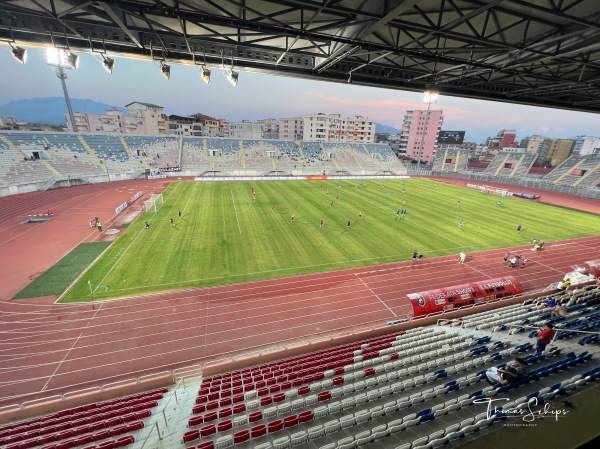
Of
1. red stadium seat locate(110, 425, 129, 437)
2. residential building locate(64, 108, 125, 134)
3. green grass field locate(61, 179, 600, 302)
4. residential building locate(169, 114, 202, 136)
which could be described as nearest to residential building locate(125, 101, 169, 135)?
residential building locate(169, 114, 202, 136)

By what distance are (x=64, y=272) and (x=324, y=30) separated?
2313 centimetres

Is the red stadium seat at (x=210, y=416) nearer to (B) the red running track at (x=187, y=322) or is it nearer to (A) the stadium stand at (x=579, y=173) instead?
(B) the red running track at (x=187, y=322)

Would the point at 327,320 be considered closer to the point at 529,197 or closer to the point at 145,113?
the point at 529,197

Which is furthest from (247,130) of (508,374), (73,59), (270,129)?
(508,374)

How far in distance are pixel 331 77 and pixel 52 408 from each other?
51.8 ft

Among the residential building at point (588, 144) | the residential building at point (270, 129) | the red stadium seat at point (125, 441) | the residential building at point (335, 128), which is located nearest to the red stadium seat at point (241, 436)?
the red stadium seat at point (125, 441)

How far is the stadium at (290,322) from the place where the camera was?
24.7ft

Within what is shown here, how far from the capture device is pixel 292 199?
138ft

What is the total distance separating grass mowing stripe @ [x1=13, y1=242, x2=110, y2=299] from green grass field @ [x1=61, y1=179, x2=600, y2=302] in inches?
34.1

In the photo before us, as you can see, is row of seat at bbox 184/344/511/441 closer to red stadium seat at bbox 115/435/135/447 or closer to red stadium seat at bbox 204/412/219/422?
red stadium seat at bbox 204/412/219/422

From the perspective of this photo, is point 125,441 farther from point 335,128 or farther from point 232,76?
point 335,128

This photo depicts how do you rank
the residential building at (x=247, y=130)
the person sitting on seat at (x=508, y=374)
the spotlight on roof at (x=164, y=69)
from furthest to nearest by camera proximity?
the residential building at (x=247, y=130) < the spotlight on roof at (x=164, y=69) < the person sitting on seat at (x=508, y=374)

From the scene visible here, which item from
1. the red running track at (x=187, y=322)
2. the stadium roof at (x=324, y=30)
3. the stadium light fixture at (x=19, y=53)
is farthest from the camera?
the red running track at (x=187, y=322)

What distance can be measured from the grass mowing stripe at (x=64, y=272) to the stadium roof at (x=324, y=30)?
15.9 metres
